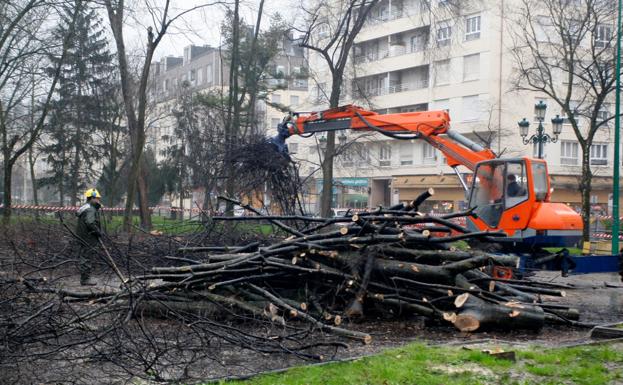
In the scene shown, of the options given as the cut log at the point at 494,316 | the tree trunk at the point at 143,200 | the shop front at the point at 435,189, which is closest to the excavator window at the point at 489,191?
the cut log at the point at 494,316

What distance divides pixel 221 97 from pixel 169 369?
28.6 metres

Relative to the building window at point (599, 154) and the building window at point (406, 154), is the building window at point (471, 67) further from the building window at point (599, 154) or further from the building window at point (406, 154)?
the building window at point (599, 154)

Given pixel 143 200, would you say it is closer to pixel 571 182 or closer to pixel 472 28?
pixel 472 28

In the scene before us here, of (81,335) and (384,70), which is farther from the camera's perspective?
(384,70)

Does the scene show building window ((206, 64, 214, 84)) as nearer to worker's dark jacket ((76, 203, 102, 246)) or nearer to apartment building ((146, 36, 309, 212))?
apartment building ((146, 36, 309, 212))

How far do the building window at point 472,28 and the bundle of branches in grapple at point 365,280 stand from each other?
36.7 meters

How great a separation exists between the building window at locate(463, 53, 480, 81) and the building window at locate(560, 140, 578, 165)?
726 cm

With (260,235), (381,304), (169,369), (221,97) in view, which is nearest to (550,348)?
(381,304)

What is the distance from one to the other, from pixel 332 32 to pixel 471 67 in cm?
2005

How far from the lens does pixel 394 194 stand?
5091cm

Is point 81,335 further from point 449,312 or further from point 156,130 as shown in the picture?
point 156,130

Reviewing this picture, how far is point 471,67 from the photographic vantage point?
44625 mm

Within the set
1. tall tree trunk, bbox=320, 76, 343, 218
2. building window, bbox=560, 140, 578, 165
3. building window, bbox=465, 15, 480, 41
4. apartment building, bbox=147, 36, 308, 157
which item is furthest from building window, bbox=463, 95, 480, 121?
tall tree trunk, bbox=320, 76, 343, 218

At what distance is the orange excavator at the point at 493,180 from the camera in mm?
13992
